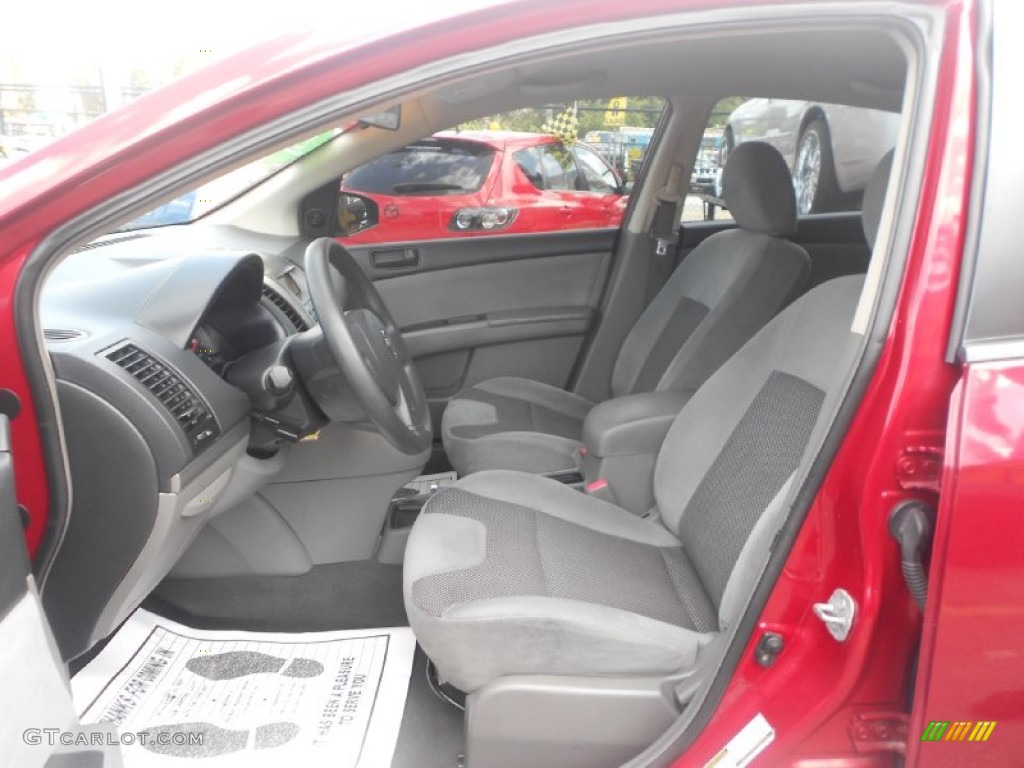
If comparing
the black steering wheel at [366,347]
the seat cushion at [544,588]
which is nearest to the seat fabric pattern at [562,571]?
the seat cushion at [544,588]

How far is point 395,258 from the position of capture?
2848 mm

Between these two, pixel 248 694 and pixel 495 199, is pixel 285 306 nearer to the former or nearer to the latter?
pixel 248 694

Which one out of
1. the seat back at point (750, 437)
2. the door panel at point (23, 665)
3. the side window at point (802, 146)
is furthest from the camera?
the side window at point (802, 146)

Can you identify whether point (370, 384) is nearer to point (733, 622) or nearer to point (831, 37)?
point (733, 622)

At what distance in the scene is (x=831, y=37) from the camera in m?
1.26

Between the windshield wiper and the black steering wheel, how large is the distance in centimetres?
118

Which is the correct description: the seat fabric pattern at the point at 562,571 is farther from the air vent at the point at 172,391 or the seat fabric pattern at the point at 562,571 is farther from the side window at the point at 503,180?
the side window at the point at 503,180

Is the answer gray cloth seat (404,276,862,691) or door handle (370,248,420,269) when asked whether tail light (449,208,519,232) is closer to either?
door handle (370,248,420,269)

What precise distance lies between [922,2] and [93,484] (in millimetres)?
1209

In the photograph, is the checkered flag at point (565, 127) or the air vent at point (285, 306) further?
the checkered flag at point (565, 127)

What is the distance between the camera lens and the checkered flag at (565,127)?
2.69 metres

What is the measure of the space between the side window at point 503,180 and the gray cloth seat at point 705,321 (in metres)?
0.60

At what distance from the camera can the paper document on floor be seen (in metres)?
1.50

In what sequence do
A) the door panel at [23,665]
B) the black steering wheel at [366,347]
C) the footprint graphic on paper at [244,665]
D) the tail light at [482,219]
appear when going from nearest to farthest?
the door panel at [23,665]
the black steering wheel at [366,347]
the footprint graphic on paper at [244,665]
the tail light at [482,219]
